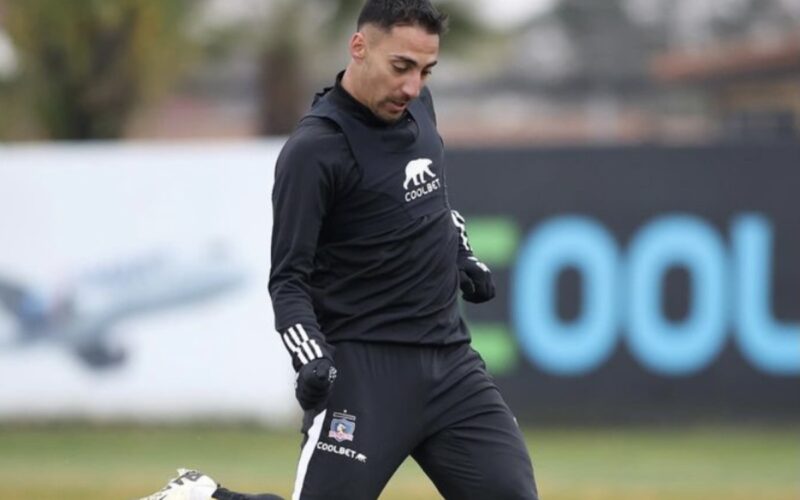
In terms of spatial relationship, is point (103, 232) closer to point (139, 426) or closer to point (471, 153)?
point (139, 426)

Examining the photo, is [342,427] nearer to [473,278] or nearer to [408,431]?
[408,431]

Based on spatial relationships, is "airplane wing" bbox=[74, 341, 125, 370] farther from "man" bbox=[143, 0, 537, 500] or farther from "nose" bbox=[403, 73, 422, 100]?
"nose" bbox=[403, 73, 422, 100]

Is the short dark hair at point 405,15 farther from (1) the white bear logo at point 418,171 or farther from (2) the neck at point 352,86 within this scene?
(1) the white bear logo at point 418,171

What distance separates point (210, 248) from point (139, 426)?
1645mm

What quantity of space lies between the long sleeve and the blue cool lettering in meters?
8.59

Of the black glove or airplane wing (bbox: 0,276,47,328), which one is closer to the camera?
the black glove

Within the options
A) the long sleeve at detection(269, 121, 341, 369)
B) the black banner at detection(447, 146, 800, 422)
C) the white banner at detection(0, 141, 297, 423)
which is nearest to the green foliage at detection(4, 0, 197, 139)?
the white banner at detection(0, 141, 297, 423)

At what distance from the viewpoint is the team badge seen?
6801 mm

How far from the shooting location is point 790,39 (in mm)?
36250

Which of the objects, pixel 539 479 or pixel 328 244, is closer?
pixel 328 244

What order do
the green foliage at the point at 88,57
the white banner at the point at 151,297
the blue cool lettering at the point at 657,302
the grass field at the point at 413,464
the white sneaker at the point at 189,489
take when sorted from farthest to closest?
the green foliage at the point at 88,57
the white banner at the point at 151,297
the blue cool lettering at the point at 657,302
the grass field at the point at 413,464
the white sneaker at the point at 189,489

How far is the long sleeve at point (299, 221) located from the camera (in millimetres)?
6691

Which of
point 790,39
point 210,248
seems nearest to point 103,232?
point 210,248

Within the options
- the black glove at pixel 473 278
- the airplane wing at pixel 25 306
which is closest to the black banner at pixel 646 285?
the airplane wing at pixel 25 306
